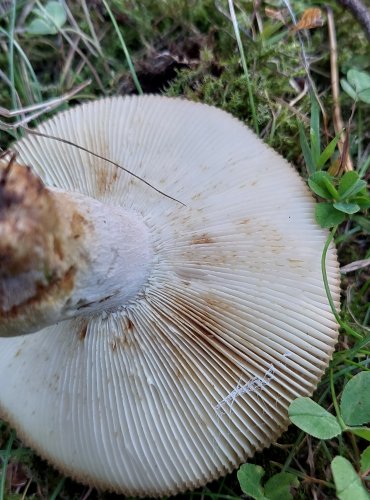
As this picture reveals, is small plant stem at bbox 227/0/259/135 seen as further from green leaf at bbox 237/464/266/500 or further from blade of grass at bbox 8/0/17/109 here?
green leaf at bbox 237/464/266/500

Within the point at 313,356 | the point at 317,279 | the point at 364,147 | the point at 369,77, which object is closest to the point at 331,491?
the point at 313,356

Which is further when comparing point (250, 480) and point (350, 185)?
point (350, 185)

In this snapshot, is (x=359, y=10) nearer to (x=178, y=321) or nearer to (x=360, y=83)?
(x=360, y=83)

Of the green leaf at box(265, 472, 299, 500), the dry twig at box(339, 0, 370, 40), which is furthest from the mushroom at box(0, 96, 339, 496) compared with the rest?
the dry twig at box(339, 0, 370, 40)

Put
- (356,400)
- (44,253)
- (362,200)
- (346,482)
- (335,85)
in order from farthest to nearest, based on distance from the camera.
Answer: (335,85), (362,200), (356,400), (346,482), (44,253)

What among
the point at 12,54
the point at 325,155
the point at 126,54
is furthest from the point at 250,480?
the point at 12,54

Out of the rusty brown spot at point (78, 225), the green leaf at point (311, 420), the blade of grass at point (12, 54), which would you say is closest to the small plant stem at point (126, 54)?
the blade of grass at point (12, 54)
